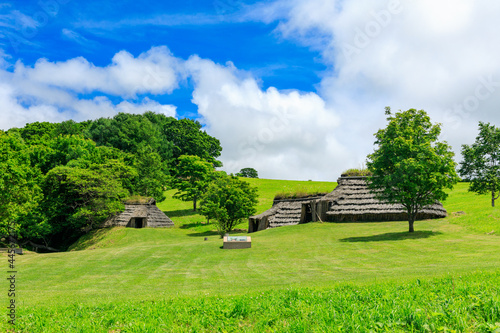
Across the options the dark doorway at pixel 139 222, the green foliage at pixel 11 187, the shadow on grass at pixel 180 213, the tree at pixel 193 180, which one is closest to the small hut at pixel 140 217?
the dark doorway at pixel 139 222

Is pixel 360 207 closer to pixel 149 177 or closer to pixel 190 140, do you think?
pixel 149 177

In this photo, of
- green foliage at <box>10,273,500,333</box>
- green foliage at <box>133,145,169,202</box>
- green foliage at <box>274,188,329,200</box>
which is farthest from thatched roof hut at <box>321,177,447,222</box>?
green foliage at <box>133,145,169,202</box>

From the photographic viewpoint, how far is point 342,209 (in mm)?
44906

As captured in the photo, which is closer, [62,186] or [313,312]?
[313,312]

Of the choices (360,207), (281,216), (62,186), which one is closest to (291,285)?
(360,207)

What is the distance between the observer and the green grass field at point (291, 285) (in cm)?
630

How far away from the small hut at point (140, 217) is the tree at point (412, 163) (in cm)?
3538

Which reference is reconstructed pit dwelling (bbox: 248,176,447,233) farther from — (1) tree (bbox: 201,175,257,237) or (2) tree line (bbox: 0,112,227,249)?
(2) tree line (bbox: 0,112,227,249)

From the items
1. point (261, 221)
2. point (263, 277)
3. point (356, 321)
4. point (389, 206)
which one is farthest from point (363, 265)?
point (261, 221)

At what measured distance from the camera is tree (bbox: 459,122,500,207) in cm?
4709

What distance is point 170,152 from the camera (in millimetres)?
94312

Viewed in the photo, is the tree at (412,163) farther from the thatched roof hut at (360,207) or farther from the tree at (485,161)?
the tree at (485,161)

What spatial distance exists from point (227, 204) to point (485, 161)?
35314 millimetres

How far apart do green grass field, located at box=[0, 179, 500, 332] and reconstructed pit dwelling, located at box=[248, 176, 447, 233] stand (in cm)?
257
